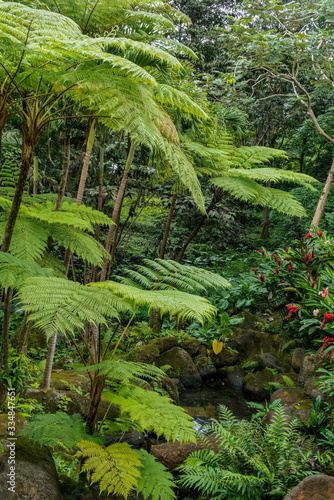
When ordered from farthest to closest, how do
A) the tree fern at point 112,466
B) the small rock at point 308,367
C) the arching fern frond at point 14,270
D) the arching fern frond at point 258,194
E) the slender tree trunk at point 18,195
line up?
the small rock at point 308,367, the arching fern frond at point 258,194, the slender tree trunk at point 18,195, the arching fern frond at point 14,270, the tree fern at point 112,466

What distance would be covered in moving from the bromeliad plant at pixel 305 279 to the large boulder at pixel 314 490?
2.23m

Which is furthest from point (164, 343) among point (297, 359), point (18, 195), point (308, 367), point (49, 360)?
point (18, 195)

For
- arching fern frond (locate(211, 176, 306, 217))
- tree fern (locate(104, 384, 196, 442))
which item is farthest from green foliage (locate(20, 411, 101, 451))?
arching fern frond (locate(211, 176, 306, 217))

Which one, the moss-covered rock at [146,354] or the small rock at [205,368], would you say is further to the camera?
the small rock at [205,368]

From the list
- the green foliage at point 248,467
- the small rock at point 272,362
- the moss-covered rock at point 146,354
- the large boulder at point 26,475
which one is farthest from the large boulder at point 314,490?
the moss-covered rock at point 146,354

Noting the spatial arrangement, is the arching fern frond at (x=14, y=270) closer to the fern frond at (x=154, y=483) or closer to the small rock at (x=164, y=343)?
the fern frond at (x=154, y=483)

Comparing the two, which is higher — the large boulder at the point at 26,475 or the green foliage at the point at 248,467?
the large boulder at the point at 26,475

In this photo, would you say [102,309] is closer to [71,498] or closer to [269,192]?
[71,498]

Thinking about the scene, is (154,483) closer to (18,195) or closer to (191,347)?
(18,195)

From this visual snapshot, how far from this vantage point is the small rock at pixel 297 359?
4.34 metres

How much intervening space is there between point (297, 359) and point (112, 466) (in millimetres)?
3557

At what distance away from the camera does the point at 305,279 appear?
4.66m

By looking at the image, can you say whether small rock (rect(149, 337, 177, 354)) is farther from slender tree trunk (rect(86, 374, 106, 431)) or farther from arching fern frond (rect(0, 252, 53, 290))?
arching fern frond (rect(0, 252, 53, 290))

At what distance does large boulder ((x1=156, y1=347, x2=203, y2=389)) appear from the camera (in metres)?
4.57
